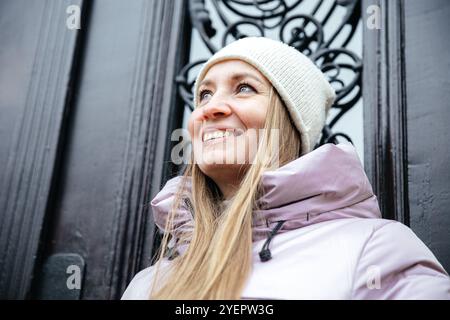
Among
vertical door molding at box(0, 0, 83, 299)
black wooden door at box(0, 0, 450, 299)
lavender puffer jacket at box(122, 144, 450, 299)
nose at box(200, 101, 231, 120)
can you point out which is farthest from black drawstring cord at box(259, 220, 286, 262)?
vertical door molding at box(0, 0, 83, 299)

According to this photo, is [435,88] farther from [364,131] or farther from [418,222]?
[418,222]

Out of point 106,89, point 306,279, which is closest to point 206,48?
point 106,89

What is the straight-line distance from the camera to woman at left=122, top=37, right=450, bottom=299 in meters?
0.83

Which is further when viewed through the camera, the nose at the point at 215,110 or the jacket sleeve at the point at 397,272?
the nose at the point at 215,110

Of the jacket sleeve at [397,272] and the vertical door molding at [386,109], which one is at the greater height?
the vertical door molding at [386,109]

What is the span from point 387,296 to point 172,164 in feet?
2.75

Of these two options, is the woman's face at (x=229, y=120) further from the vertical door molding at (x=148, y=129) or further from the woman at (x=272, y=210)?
the vertical door molding at (x=148, y=129)

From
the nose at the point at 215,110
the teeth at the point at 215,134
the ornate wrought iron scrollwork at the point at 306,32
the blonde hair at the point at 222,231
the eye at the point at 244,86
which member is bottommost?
the blonde hair at the point at 222,231

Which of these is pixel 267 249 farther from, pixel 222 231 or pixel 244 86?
pixel 244 86

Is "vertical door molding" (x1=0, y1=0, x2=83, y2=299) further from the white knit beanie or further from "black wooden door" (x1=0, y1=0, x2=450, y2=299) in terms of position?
the white knit beanie

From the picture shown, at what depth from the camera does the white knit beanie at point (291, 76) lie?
3.82 ft

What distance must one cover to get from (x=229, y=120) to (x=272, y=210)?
249mm

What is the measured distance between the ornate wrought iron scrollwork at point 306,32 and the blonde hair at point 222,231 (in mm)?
313

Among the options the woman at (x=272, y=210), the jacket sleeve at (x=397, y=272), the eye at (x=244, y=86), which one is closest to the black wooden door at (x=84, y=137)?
the woman at (x=272, y=210)
